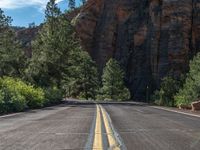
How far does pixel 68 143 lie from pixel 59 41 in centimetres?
6045

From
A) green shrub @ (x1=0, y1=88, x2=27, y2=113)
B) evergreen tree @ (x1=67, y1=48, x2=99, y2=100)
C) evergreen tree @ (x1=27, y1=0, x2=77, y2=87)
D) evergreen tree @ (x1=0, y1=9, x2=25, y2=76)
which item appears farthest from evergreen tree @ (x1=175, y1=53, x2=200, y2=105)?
evergreen tree @ (x1=67, y1=48, x2=99, y2=100)

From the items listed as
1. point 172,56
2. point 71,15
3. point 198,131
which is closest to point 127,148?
point 198,131

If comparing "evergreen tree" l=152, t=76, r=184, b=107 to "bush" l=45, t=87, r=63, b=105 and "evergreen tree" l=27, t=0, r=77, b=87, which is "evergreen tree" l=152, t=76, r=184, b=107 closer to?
"evergreen tree" l=27, t=0, r=77, b=87

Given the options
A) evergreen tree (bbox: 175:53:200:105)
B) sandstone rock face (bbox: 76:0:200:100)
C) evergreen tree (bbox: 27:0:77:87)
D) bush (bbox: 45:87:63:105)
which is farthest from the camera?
sandstone rock face (bbox: 76:0:200:100)

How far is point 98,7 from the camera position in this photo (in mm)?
128875

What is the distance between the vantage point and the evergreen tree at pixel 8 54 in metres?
58.7

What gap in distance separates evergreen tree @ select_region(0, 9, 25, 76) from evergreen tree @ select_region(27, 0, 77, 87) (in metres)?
2.06

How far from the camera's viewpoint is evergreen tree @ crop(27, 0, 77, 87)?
57.3 metres

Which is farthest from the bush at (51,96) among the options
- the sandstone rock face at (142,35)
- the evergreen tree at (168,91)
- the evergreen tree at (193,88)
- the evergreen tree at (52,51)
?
the sandstone rock face at (142,35)

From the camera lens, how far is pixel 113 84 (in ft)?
335

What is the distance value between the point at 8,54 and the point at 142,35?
5197cm

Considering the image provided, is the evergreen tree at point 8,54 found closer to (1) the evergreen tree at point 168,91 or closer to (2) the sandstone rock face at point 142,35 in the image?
(1) the evergreen tree at point 168,91

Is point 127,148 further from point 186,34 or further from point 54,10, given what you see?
point 186,34

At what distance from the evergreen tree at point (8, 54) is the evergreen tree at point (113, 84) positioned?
32.6 m
